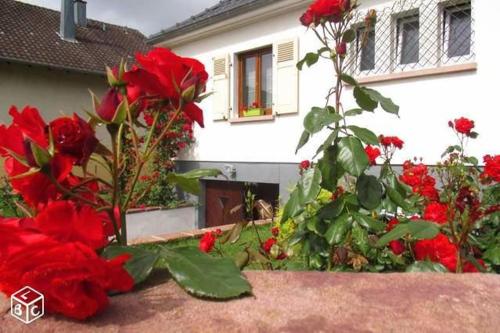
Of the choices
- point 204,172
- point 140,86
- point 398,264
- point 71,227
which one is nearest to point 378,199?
point 398,264

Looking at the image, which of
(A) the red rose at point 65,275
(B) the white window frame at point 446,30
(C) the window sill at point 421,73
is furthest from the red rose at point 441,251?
(B) the white window frame at point 446,30

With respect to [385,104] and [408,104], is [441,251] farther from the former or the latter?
[408,104]

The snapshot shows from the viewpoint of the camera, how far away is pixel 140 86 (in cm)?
80

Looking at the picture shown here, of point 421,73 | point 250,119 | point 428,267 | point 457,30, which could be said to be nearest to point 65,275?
point 428,267

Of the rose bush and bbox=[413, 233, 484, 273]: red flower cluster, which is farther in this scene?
bbox=[413, 233, 484, 273]: red flower cluster

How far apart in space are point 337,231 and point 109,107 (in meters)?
1.11

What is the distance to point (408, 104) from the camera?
543 centimetres

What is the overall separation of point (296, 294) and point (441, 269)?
2.51ft

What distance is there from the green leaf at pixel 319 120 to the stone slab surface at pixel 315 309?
2.88 feet

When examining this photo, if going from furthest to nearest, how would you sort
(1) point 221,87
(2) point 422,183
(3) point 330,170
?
1. (1) point 221,87
2. (2) point 422,183
3. (3) point 330,170

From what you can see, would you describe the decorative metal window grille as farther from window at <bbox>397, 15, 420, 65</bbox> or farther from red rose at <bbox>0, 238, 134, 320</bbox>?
red rose at <bbox>0, 238, 134, 320</bbox>

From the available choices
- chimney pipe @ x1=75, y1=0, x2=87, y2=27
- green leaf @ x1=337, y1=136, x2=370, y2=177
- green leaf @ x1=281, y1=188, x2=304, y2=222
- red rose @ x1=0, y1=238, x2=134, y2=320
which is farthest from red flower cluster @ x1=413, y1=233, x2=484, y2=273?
chimney pipe @ x1=75, y1=0, x2=87, y2=27

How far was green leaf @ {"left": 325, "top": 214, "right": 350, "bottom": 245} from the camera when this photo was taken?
5.41 feet

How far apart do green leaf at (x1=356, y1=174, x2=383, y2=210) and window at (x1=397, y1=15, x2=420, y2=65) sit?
165 inches
